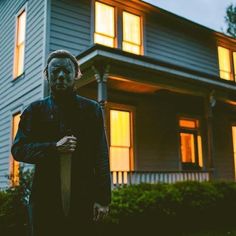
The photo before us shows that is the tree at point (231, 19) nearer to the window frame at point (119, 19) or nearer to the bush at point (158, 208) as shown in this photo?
the window frame at point (119, 19)

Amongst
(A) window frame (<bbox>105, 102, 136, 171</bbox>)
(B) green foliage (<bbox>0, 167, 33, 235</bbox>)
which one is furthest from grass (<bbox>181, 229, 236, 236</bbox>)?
(A) window frame (<bbox>105, 102, 136, 171</bbox>)

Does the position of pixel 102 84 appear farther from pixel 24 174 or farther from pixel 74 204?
pixel 74 204

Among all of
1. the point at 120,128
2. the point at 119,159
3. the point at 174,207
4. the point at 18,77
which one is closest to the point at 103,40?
the point at 120,128

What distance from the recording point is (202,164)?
13.1m

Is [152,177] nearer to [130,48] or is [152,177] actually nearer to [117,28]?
[130,48]

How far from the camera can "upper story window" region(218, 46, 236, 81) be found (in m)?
15.0

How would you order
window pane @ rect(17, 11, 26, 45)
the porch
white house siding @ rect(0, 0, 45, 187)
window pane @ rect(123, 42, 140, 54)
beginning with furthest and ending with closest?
window pane @ rect(17, 11, 26, 45)
window pane @ rect(123, 42, 140, 54)
white house siding @ rect(0, 0, 45, 187)
the porch

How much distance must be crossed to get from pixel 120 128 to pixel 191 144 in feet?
11.7

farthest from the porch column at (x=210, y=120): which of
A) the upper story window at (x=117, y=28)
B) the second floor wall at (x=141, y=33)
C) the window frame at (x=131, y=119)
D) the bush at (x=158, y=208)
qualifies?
the upper story window at (x=117, y=28)

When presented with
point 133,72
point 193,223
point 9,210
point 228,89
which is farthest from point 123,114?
point 9,210

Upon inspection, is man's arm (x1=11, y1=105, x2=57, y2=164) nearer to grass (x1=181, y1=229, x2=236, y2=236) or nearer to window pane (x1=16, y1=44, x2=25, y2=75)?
grass (x1=181, y1=229, x2=236, y2=236)

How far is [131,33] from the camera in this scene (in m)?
11.9

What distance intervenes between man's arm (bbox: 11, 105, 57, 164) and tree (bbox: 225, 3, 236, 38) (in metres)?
28.8

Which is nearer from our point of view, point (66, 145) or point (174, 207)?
point (66, 145)
